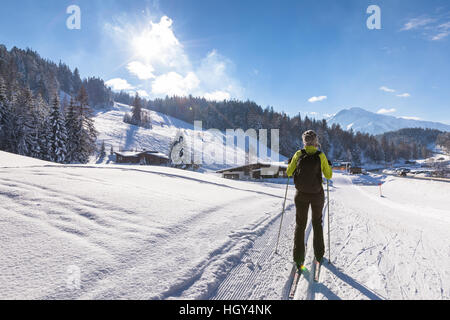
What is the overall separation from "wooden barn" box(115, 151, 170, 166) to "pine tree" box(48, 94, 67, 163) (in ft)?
79.7

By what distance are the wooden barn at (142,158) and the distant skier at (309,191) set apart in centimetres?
5217

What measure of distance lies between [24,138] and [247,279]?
132 feet

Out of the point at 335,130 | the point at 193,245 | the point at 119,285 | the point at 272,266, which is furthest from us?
the point at 335,130

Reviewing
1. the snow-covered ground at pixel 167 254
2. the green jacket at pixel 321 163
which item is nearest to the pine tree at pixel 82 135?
the snow-covered ground at pixel 167 254

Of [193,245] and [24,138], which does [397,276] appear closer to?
[193,245]

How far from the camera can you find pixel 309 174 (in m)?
3.25

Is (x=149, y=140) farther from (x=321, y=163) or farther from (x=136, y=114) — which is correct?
(x=321, y=163)

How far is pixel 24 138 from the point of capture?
2850 cm

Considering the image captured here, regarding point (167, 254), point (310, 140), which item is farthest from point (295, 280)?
point (310, 140)

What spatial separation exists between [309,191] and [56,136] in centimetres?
3501

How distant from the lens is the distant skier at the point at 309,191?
3266 mm

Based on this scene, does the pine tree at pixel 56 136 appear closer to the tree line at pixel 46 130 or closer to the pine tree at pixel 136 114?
the tree line at pixel 46 130

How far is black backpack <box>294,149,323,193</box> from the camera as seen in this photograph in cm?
325
